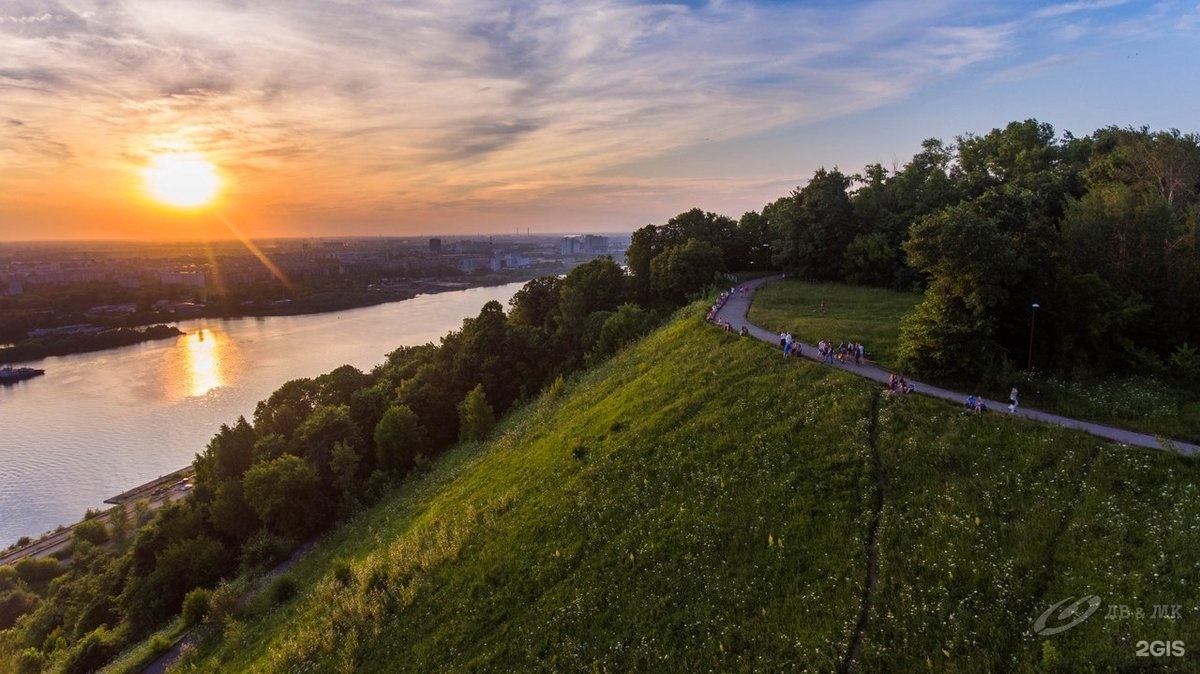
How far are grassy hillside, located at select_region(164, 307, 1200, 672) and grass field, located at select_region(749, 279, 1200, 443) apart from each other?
9.68ft

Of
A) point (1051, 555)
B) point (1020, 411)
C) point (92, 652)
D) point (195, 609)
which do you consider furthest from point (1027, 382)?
point (92, 652)

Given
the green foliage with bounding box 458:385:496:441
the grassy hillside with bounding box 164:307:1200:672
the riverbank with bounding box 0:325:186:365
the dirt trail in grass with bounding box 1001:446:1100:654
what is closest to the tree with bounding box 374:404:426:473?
the green foliage with bounding box 458:385:496:441

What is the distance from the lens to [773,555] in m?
14.2

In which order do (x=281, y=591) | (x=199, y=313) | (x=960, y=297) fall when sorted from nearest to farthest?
(x=960, y=297) < (x=281, y=591) < (x=199, y=313)

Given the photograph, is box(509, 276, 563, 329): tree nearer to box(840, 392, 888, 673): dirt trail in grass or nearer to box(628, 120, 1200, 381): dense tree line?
box(628, 120, 1200, 381): dense tree line

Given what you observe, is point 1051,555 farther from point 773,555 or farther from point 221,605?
point 221,605

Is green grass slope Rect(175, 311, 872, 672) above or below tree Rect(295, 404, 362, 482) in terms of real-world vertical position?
above

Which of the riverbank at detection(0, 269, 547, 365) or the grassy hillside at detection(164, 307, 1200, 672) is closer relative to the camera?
the grassy hillside at detection(164, 307, 1200, 672)

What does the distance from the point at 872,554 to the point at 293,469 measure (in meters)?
31.6

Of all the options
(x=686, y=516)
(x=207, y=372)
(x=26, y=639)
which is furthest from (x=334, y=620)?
(x=207, y=372)

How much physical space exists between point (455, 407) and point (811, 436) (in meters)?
32.5

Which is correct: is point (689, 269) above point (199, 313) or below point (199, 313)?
above

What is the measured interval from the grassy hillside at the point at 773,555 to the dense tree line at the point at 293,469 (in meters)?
10.6

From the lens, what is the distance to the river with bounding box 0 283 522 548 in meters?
46.8
